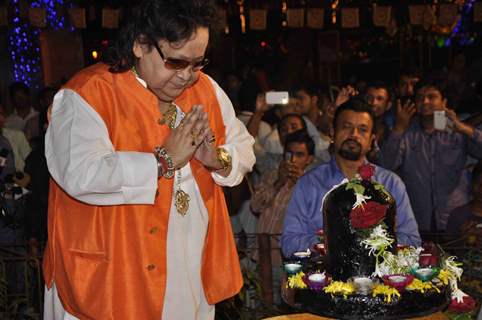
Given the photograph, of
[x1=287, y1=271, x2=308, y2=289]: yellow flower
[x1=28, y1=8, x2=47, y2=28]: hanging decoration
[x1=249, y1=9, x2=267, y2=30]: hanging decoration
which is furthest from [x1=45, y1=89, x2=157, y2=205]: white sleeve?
[x1=249, y1=9, x2=267, y2=30]: hanging decoration

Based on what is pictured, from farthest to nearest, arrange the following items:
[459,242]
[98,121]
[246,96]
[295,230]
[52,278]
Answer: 1. [246,96]
2. [459,242]
3. [295,230]
4. [52,278]
5. [98,121]

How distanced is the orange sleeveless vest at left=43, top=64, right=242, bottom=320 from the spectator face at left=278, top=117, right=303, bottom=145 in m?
3.72

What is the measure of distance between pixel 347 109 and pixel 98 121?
202cm

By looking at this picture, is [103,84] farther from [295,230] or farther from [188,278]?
[295,230]

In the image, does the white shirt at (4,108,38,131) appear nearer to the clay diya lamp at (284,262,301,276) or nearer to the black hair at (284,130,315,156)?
the black hair at (284,130,315,156)

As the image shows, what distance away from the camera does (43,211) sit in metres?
6.09

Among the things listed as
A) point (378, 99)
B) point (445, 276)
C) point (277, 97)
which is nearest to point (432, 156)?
point (378, 99)

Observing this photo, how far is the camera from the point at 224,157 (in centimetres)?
332

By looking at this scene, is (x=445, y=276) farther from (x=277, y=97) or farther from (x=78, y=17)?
(x=78, y=17)

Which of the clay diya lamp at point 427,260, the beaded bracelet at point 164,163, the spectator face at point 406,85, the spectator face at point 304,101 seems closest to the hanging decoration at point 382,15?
the spectator face at point 406,85

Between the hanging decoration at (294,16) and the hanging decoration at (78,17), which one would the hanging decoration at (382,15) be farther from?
the hanging decoration at (78,17)

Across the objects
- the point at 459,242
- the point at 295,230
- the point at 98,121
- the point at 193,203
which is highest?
the point at 98,121

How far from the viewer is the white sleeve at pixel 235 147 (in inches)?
133

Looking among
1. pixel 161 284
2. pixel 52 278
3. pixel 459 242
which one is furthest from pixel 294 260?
pixel 459 242
